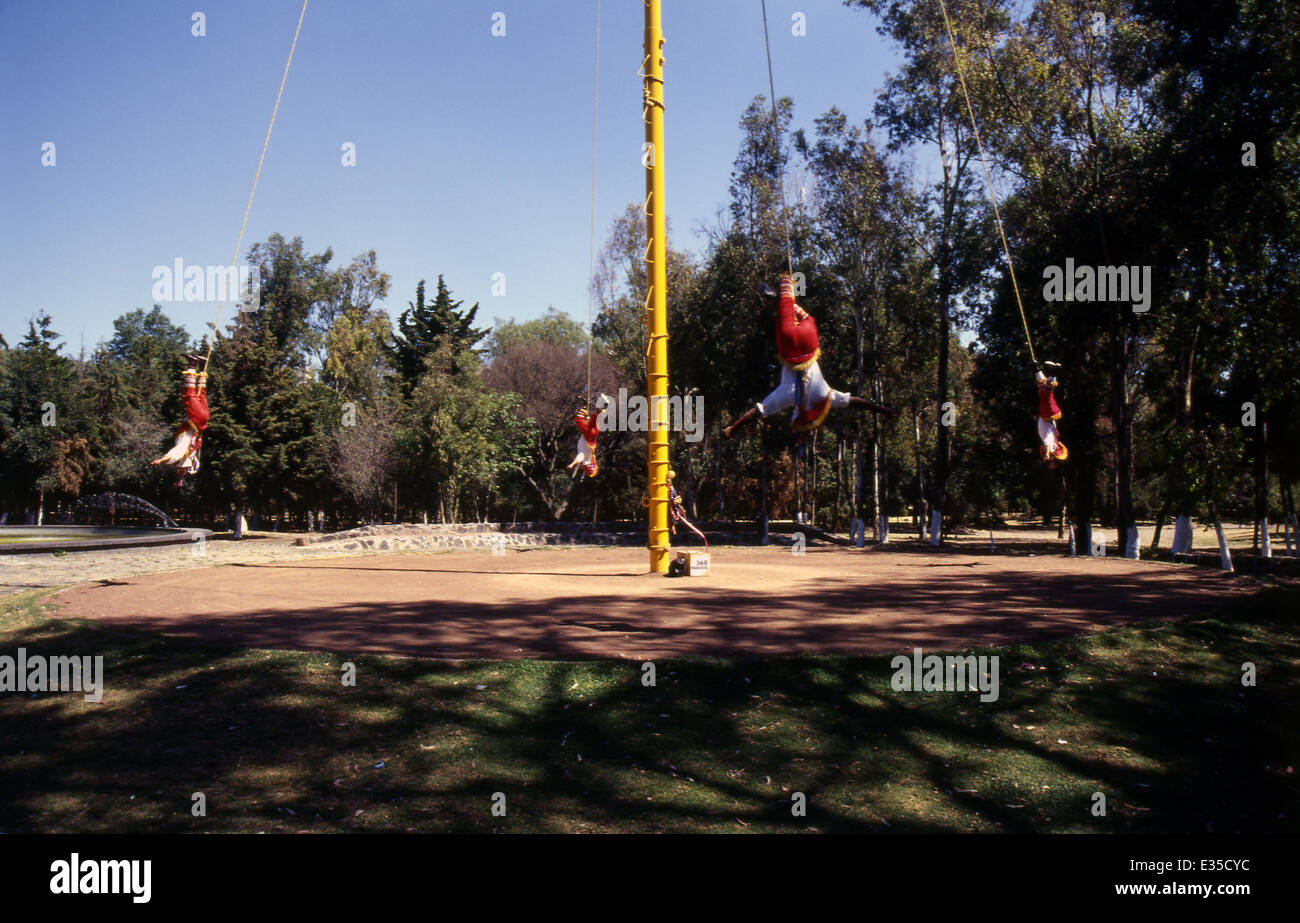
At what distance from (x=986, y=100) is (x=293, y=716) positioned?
1220 inches

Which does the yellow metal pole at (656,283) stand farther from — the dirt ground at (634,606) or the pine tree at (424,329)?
the pine tree at (424,329)

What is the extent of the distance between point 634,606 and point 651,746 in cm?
555

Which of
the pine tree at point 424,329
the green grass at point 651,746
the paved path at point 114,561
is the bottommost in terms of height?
the green grass at point 651,746

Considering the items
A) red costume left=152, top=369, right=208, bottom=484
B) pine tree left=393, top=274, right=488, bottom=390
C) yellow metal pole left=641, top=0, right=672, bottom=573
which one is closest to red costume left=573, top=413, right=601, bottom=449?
yellow metal pole left=641, top=0, right=672, bottom=573

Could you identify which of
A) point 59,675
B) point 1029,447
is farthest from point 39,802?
point 1029,447

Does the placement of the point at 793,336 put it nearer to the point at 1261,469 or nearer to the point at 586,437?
the point at 586,437

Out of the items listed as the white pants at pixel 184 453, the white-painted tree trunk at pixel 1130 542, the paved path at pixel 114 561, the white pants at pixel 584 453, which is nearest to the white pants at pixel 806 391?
the white pants at pixel 584 453

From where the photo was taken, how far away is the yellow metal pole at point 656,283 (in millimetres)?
16297

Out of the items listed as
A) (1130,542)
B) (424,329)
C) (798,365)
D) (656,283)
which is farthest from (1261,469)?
(424,329)

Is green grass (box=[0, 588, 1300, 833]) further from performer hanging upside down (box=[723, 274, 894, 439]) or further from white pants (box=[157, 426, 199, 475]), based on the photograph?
white pants (box=[157, 426, 199, 475])

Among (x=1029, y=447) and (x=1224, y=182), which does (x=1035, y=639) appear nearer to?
(x=1224, y=182)

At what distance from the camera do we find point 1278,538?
45.3 metres

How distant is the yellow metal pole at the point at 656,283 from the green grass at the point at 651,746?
307 inches

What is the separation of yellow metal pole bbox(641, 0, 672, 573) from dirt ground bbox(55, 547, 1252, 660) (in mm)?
1751
